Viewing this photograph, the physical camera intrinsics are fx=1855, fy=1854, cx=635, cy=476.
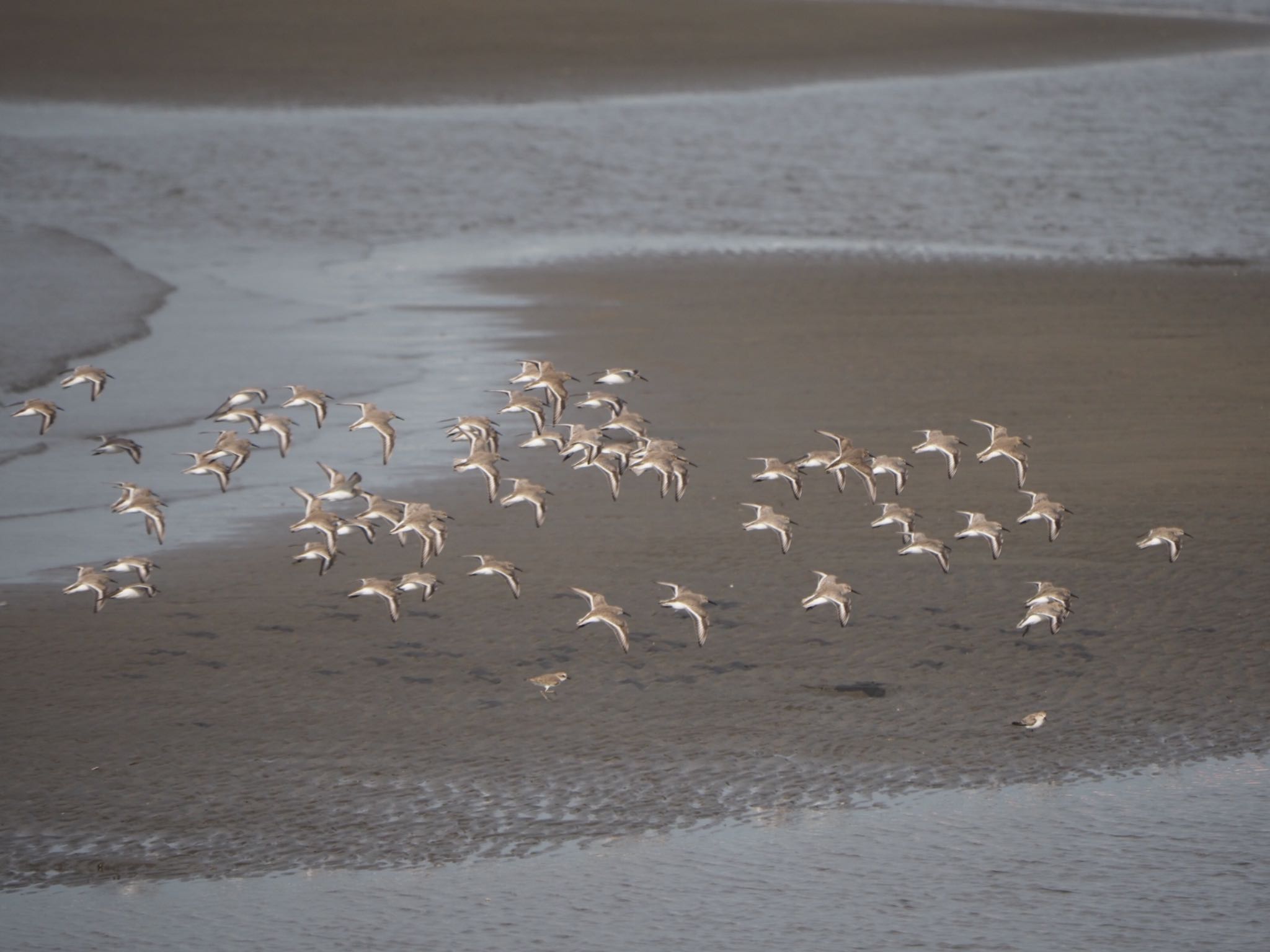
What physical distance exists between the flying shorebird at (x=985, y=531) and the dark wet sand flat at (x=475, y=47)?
91.0 ft

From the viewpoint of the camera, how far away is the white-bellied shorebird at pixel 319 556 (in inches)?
Answer: 496

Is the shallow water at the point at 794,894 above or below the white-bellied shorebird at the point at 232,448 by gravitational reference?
below

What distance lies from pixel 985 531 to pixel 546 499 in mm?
3670

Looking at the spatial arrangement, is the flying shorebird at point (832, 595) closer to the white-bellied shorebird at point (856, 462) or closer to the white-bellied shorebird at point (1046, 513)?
the white-bellied shorebird at point (1046, 513)

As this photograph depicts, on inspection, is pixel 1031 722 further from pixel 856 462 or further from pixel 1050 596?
pixel 856 462

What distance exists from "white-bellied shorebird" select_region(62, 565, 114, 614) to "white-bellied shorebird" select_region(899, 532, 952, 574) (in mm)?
5342

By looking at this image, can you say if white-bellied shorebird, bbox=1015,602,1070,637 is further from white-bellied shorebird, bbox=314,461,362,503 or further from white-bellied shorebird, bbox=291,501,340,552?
white-bellied shorebird, bbox=314,461,362,503

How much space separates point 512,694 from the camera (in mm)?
11117

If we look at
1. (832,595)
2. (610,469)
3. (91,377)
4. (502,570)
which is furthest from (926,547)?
(91,377)

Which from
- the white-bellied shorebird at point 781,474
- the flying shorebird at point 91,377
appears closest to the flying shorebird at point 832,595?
the white-bellied shorebird at point 781,474

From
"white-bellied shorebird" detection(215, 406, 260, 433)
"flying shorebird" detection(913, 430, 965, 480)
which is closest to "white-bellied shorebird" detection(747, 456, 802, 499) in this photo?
"flying shorebird" detection(913, 430, 965, 480)

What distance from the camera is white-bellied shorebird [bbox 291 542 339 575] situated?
41.4 ft

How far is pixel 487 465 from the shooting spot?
46.8 ft

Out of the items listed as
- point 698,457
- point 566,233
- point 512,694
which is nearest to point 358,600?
point 512,694
